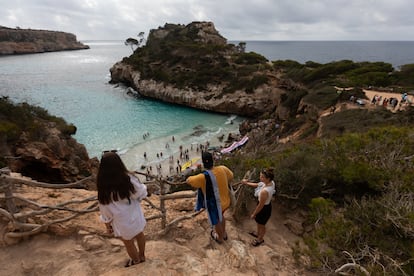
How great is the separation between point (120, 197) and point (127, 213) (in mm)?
232

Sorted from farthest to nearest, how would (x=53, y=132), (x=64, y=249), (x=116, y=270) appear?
(x=53, y=132) → (x=64, y=249) → (x=116, y=270)

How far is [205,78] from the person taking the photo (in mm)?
41031

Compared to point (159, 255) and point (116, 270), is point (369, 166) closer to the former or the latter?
point (159, 255)

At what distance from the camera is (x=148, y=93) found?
43688mm

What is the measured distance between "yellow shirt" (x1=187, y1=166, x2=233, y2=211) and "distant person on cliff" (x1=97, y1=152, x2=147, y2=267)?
726 mm

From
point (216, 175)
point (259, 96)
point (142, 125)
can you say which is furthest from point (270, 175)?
point (259, 96)

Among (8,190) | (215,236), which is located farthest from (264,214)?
(8,190)

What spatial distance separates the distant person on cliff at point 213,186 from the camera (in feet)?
10.8

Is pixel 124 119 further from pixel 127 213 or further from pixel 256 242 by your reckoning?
pixel 127 213

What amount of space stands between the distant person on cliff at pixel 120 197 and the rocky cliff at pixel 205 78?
90.5 feet

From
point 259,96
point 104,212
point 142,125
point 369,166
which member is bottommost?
point 142,125

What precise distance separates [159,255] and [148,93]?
42488 mm

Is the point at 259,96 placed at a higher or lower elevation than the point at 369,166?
lower

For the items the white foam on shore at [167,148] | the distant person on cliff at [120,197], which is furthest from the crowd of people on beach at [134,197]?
the white foam on shore at [167,148]
